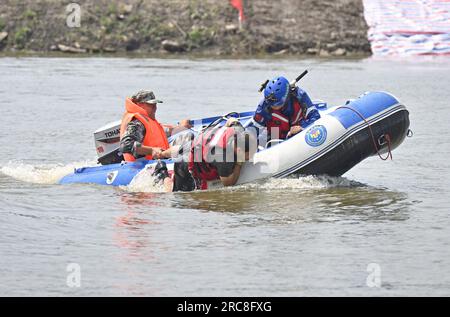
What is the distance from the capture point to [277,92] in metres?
11.9

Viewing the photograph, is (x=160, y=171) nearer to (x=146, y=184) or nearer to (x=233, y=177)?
(x=146, y=184)

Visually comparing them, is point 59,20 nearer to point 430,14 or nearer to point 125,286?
point 430,14

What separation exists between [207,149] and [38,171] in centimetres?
302

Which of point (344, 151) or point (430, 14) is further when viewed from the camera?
point (430, 14)

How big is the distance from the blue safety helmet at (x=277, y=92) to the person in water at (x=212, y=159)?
1.63ft

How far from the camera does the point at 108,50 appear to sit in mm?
33156

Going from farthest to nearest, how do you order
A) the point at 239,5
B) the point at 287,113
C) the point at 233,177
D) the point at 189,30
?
the point at 239,5 < the point at 189,30 < the point at 287,113 < the point at 233,177

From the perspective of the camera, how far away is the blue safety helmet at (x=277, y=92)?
11.9 m

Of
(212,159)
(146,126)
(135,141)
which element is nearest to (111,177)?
(135,141)

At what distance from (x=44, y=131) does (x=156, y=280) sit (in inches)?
385

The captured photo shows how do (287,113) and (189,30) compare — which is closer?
(287,113)

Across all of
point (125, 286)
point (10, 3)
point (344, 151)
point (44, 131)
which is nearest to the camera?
point (125, 286)

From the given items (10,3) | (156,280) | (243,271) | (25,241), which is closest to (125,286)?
(156,280)

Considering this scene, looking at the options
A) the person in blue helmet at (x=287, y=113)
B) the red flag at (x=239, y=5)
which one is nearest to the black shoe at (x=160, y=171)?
the person in blue helmet at (x=287, y=113)
